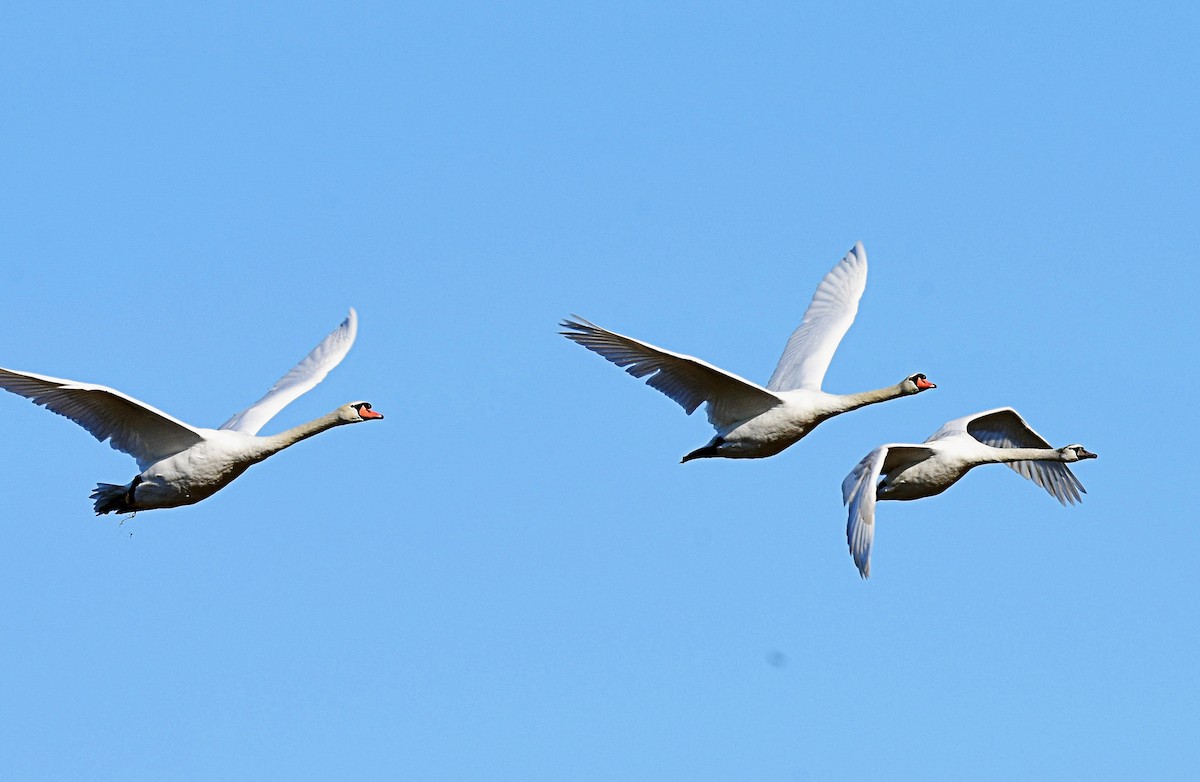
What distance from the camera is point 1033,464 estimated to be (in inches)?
1281

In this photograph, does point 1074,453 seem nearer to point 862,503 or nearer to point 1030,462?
point 1030,462

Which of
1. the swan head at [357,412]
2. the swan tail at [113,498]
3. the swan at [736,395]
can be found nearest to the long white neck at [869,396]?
the swan at [736,395]

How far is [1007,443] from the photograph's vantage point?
32562 mm

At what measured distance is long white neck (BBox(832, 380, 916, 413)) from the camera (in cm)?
2927

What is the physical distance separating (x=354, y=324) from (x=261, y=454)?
6.25 meters

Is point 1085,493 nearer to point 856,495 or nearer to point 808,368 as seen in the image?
point 808,368

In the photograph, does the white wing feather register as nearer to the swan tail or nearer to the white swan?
the white swan

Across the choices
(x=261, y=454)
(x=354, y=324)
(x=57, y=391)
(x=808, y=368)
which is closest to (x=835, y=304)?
(x=808, y=368)

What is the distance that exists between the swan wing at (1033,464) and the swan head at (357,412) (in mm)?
9507

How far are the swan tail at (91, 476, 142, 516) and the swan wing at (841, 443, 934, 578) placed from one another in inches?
372

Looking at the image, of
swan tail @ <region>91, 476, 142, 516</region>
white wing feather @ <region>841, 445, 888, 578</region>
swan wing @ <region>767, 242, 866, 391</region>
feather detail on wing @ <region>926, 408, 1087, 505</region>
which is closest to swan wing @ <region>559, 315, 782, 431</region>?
swan wing @ <region>767, 242, 866, 391</region>

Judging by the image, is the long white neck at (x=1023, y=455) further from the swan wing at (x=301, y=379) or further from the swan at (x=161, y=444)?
the swan wing at (x=301, y=379)

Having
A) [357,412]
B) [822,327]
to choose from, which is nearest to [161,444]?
[357,412]

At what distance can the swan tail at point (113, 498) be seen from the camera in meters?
27.8
